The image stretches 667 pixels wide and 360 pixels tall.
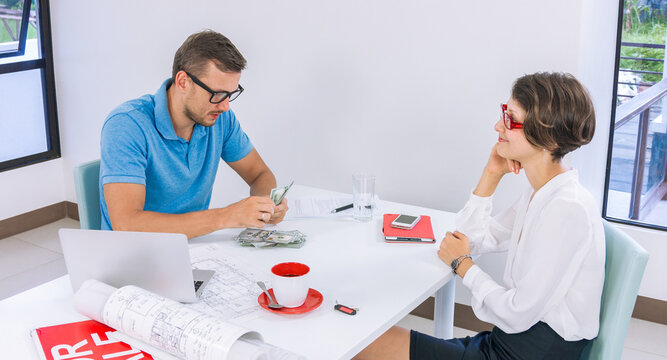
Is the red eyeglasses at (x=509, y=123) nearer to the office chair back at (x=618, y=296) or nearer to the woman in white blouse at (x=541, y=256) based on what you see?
the woman in white blouse at (x=541, y=256)

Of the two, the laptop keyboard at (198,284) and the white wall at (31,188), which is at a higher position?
the laptop keyboard at (198,284)

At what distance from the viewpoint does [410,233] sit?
201 cm

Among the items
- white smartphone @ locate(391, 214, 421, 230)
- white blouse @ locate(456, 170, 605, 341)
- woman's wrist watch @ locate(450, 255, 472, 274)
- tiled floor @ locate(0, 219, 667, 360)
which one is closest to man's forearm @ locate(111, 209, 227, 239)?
white smartphone @ locate(391, 214, 421, 230)

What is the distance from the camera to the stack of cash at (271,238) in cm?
192

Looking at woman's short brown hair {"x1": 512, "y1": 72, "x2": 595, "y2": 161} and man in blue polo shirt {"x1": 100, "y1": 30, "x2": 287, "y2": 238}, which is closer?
woman's short brown hair {"x1": 512, "y1": 72, "x2": 595, "y2": 161}

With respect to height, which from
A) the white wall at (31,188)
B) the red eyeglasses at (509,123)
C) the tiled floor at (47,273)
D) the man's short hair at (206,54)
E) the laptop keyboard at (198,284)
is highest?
the man's short hair at (206,54)

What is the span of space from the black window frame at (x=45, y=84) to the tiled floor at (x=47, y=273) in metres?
0.41

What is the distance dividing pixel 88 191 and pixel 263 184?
0.61 meters

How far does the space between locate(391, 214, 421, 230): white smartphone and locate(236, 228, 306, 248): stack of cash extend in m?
0.29

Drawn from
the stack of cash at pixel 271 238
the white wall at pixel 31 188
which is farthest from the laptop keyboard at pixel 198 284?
the white wall at pixel 31 188

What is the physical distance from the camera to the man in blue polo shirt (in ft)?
6.37

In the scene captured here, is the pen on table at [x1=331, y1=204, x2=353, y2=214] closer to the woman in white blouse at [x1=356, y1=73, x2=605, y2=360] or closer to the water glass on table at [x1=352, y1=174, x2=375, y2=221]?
the water glass on table at [x1=352, y1=174, x2=375, y2=221]

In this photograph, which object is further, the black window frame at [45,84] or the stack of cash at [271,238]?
the black window frame at [45,84]

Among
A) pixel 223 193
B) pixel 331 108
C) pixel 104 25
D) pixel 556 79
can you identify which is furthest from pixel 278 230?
pixel 104 25
